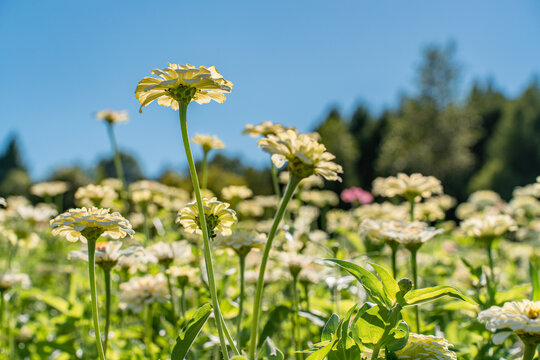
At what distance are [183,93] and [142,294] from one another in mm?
850

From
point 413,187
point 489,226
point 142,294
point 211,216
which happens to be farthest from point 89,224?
point 489,226

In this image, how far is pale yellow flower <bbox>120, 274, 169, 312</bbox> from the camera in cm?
143

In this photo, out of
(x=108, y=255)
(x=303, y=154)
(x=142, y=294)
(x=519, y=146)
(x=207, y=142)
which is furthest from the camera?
(x=519, y=146)

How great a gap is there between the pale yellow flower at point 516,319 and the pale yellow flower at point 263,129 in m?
0.88

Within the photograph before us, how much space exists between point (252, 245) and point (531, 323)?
2.08 ft

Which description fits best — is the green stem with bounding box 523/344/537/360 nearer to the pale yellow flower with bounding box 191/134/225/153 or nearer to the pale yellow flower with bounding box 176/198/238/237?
the pale yellow flower with bounding box 176/198/238/237

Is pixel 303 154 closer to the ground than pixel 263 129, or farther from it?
closer to the ground

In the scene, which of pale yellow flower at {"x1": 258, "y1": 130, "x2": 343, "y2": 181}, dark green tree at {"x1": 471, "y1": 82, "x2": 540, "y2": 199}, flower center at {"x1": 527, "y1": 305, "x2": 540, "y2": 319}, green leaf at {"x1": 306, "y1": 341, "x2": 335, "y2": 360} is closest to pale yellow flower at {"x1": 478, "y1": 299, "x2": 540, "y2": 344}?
flower center at {"x1": 527, "y1": 305, "x2": 540, "y2": 319}

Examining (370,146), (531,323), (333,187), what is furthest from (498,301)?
(370,146)

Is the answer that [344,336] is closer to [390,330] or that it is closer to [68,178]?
[390,330]

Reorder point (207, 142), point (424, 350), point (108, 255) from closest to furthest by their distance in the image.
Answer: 1. point (424, 350)
2. point (108, 255)
3. point (207, 142)

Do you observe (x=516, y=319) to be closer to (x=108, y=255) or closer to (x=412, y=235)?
(x=412, y=235)

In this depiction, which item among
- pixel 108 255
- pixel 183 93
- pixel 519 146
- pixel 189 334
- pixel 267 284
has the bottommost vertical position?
pixel 267 284

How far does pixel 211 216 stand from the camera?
961mm
